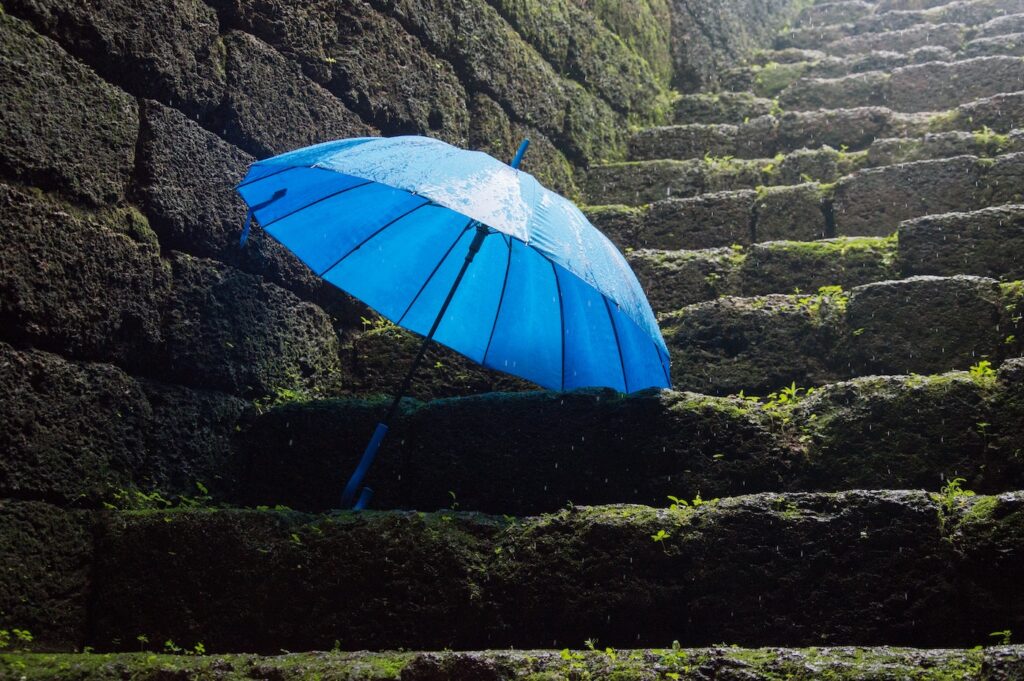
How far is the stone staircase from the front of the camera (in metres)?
2.39

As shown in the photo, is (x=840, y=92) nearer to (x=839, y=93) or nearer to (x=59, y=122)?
(x=839, y=93)

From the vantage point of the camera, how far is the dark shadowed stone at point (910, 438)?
2885 millimetres

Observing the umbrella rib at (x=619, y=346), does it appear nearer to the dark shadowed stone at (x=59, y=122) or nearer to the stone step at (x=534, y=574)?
the stone step at (x=534, y=574)

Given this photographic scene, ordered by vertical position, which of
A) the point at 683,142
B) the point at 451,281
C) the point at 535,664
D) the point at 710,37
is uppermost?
the point at 710,37

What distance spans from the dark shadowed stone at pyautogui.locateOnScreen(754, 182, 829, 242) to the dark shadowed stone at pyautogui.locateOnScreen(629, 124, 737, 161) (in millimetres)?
1392

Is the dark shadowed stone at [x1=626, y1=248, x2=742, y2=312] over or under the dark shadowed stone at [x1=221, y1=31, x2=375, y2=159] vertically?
under

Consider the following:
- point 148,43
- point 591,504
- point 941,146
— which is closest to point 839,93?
point 941,146

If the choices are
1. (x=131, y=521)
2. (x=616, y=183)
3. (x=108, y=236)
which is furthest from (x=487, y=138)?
(x=131, y=521)

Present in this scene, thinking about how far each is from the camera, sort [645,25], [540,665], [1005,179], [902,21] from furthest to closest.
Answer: [902,21], [645,25], [1005,179], [540,665]

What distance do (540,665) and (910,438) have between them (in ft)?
4.70

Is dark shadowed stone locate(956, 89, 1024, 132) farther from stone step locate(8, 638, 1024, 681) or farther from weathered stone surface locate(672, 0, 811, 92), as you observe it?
stone step locate(8, 638, 1024, 681)

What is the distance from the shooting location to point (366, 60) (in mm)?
4594

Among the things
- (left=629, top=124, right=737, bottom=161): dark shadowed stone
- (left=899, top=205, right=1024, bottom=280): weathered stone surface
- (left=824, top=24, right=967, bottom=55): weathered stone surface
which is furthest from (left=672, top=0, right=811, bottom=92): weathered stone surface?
(left=899, top=205, right=1024, bottom=280): weathered stone surface

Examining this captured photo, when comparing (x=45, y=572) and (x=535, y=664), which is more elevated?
(x=535, y=664)
